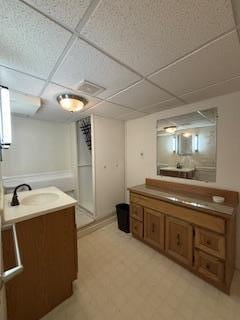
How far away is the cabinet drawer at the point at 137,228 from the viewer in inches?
88.6

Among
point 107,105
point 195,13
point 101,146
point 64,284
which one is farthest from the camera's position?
point 101,146

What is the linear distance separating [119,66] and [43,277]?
1.92 metres

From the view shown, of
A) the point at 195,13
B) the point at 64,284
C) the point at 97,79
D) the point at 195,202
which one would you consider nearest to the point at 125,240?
the point at 64,284

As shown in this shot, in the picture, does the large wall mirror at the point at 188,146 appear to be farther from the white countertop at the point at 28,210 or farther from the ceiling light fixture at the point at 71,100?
the white countertop at the point at 28,210

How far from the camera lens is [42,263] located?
128cm

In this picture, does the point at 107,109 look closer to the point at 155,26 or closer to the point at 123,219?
the point at 155,26

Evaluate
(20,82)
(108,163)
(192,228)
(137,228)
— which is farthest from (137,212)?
(20,82)

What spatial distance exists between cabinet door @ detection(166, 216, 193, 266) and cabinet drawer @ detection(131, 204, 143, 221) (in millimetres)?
447

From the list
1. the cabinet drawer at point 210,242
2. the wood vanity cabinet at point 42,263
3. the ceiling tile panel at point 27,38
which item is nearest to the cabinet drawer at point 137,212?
the cabinet drawer at point 210,242

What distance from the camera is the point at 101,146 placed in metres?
2.81

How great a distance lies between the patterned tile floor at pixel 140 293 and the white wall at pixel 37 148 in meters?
1.97

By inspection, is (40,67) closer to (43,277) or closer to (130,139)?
(43,277)

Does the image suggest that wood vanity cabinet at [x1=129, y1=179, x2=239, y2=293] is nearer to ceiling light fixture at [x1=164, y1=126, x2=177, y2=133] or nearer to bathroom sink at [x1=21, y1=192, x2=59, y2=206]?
ceiling light fixture at [x1=164, y1=126, x2=177, y2=133]

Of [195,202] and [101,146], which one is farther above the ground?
[101,146]
